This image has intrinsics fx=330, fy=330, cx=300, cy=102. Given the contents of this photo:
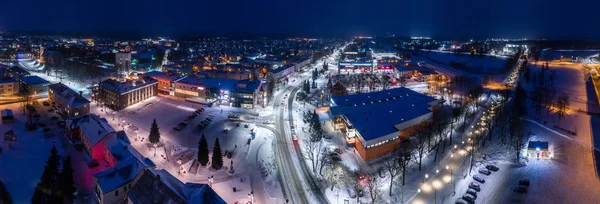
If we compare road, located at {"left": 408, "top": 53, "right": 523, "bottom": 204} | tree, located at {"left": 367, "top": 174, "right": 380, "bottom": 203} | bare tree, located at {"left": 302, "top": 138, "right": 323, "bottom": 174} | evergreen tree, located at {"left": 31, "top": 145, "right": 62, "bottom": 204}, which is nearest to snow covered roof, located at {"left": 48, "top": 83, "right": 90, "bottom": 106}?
evergreen tree, located at {"left": 31, "top": 145, "right": 62, "bottom": 204}

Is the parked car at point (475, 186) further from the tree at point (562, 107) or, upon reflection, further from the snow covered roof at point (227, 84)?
the snow covered roof at point (227, 84)

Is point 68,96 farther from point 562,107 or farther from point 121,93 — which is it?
point 562,107

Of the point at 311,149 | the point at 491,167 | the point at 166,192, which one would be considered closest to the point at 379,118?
the point at 311,149

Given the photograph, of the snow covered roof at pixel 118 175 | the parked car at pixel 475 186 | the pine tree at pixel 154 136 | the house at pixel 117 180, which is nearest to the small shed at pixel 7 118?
the pine tree at pixel 154 136

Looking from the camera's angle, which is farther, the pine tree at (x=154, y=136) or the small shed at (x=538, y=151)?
the pine tree at (x=154, y=136)

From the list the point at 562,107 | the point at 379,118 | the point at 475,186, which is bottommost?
the point at 475,186

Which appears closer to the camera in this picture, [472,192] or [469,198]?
[469,198]

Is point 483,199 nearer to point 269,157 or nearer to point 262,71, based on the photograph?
point 269,157

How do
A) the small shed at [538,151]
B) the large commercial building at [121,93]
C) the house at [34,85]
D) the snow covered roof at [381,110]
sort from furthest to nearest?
the house at [34,85], the large commercial building at [121,93], the snow covered roof at [381,110], the small shed at [538,151]
